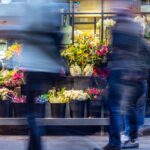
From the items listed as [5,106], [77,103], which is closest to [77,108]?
[77,103]

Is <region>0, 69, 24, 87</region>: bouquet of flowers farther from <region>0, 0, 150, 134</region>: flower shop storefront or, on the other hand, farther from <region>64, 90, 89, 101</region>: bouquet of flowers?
<region>64, 90, 89, 101</region>: bouquet of flowers

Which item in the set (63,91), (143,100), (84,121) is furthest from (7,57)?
(143,100)

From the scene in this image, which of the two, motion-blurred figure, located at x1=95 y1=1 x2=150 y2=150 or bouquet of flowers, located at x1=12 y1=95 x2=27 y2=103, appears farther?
bouquet of flowers, located at x1=12 y1=95 x2=27 y2=103

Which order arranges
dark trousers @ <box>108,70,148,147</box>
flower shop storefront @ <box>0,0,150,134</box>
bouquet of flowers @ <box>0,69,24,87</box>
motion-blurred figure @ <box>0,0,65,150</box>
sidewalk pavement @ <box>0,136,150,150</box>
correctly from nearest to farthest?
motion-blurred figure @ <box>0,0,65,150</box>, dark trousers @ <box>108,70,148,147</box>, sidewalk pavement @ <box>0,136,150,150</box>, flower shop storefront @ <box>0,0,150,134</box>, bouquet of flowers @ <box>0,69,24,87</box>

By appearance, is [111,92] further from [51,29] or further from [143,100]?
[51,29]

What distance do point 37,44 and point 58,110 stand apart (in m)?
3.56

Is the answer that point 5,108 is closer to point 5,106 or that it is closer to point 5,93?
point 5,106

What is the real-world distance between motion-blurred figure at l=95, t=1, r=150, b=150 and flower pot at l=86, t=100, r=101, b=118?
5.79ft

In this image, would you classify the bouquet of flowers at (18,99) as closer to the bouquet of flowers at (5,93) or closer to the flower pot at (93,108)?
the bouquet of flowers at (5,93)

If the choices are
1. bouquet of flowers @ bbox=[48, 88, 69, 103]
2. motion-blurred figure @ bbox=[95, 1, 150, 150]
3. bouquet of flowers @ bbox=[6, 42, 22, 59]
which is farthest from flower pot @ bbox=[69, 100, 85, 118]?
motion-blurred figure @ bbox=[95, 1, 150, 150]

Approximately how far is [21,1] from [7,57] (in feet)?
13.3

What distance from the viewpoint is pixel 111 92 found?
6508 millimetres

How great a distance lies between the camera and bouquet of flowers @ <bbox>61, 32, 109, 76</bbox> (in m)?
8.88

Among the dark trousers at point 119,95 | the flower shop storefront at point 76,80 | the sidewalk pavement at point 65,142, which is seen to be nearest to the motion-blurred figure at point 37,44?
the dark trousers at point 119,95
